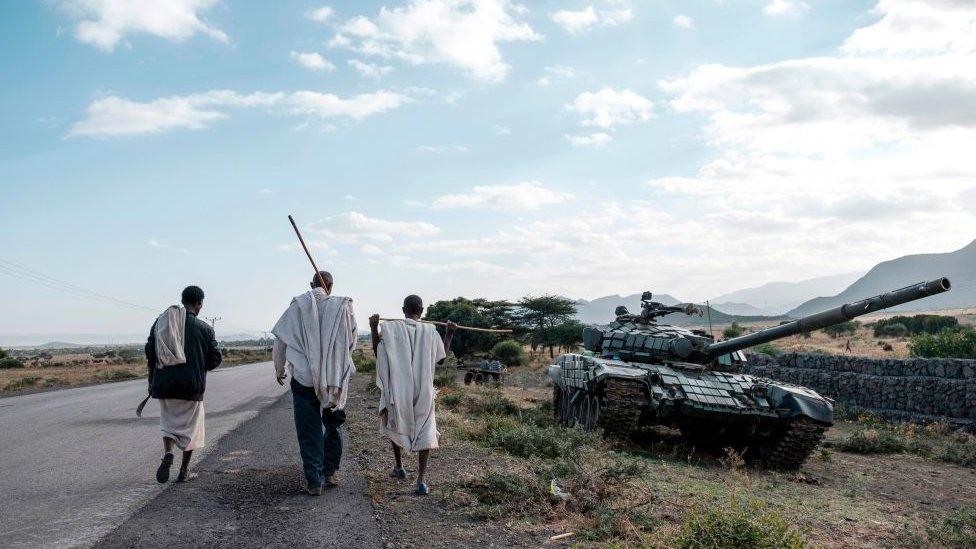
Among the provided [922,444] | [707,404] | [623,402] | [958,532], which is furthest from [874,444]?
[958,532]

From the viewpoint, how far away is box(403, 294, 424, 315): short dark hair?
6918mm

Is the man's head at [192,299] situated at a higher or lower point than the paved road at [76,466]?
higher

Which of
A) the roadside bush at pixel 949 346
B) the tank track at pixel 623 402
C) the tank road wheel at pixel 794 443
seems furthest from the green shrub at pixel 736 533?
the roadside bush at pixel 949 346

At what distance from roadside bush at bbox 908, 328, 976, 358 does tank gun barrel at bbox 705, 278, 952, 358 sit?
15167 millimetres

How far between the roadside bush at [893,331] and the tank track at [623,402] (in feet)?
145

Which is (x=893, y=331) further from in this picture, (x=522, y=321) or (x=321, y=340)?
(x=321, y=340)

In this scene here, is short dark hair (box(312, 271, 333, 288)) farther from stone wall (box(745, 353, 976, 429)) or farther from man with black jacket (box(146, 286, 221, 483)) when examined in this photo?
stone wall (box(745, 353, 976, 429))

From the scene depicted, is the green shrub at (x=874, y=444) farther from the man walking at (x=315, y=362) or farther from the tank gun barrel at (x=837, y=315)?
the man walking at (x=315, y=362)

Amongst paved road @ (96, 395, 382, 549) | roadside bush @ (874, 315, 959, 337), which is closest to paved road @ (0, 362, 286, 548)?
paved road @ (96, 395, 382, 549)

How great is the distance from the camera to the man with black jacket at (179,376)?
6.71 m

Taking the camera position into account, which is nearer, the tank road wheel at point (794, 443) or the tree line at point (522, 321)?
the tank road wheel at point (794, 443)

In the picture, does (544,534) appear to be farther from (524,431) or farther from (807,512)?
(524,431)


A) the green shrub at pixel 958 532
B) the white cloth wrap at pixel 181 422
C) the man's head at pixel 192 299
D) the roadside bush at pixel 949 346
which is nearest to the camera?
the green shrub at pixel 958 532

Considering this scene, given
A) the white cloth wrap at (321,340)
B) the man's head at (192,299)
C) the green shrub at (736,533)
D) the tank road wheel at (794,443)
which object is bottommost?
the tank road wheel at (794,443)
